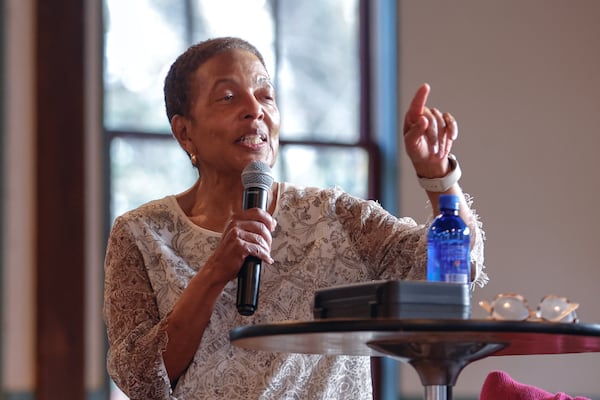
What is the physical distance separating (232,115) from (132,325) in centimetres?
50

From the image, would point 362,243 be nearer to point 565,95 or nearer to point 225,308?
point 225,308

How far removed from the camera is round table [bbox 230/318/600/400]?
1.53 metres

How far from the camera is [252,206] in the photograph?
2174 mm

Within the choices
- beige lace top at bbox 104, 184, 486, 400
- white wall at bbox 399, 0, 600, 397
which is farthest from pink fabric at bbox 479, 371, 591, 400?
white wall at bbox 399, 0, 600, 397

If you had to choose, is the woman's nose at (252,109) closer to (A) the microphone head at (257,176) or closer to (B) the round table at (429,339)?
(A) the microphone head at (257,176)

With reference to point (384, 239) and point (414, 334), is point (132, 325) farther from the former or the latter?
point (414, 334)

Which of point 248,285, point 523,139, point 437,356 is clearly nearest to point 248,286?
point 248,285

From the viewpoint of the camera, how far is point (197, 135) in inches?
99.3

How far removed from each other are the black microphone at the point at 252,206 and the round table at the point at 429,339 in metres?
0.24

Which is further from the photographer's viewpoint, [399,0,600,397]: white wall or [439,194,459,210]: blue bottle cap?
[399,0,600,397]: white wall

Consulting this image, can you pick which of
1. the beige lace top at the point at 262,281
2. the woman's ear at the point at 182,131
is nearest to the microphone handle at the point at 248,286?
the beige lace top at the point at 262,281

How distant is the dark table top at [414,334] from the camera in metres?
1.52

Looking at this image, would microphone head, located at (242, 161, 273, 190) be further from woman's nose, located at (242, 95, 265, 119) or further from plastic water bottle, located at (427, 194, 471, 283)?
plastic water bottle, located at (427, 194, 471, 283)

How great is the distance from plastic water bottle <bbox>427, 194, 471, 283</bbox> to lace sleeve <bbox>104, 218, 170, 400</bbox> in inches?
22.6
